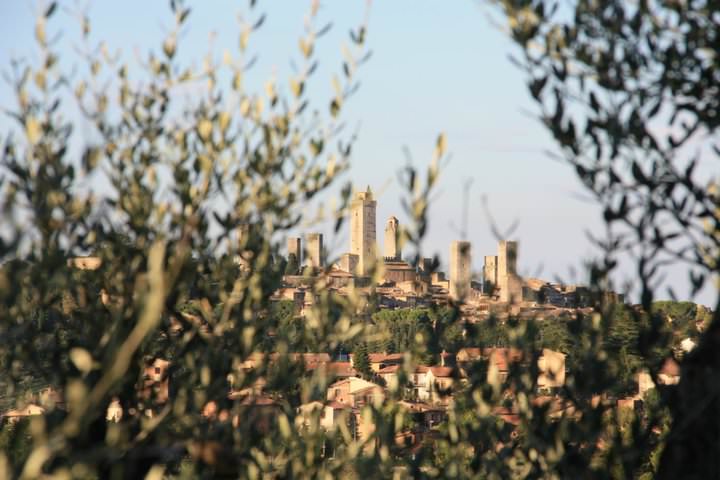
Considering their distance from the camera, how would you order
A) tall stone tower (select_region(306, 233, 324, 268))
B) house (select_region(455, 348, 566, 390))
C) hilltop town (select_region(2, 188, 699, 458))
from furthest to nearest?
1. tall stone tower (select_region(306, 233, 324, 268))
2. house (select_region(455, 348, 566, 390))
3. hilltop town (select_region(2, 188, 699, 458))

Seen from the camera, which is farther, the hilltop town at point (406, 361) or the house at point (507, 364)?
→ the house at point (507, 364)

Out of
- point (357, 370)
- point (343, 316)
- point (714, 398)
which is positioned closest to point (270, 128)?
point (343, 316)

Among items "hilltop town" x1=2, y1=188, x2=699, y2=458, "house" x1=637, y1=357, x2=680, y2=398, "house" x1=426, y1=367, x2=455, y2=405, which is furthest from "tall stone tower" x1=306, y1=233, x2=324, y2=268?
"house" x1=637, y1=357, x2=680, y2=398

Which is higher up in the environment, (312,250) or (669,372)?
(312,250)

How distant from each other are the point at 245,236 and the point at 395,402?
128 centimetres

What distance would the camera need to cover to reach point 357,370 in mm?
70375

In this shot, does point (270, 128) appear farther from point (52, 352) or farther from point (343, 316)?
point (52, 352)

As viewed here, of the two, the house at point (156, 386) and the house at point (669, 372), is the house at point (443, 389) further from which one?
the house at point (156, 386)

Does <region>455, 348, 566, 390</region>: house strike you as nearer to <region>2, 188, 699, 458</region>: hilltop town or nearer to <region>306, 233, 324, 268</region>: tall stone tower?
<region>2, 188, 699, 458</region>: hilltop town

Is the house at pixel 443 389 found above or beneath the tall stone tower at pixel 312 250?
beneath

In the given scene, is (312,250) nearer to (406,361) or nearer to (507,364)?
(406,361)

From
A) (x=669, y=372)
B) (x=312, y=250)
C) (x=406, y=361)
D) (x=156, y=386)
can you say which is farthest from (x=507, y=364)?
(x=156, y=386)

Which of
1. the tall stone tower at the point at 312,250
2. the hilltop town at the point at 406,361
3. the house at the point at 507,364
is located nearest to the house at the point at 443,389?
the hilltop town at the point at 406,361

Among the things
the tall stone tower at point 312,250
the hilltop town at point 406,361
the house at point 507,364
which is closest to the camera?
the hilltop town at point 406,361
